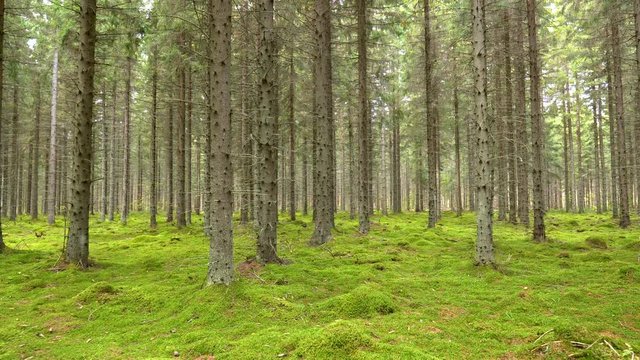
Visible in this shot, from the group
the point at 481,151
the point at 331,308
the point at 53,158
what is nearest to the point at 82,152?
the point at 331,308

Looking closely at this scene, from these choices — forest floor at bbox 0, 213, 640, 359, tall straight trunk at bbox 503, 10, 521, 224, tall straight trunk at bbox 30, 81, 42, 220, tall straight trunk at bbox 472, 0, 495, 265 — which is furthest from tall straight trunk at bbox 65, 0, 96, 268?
tall straight trunk at bbox 30, 81, 42, 220

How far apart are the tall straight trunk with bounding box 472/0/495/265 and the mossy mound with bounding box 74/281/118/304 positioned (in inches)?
338

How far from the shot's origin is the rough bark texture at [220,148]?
23.3 feet

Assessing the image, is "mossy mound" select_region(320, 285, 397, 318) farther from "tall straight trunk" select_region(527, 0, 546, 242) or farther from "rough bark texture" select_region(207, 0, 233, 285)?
"tall straight trunk" select_region(527, 0, 546, 242)

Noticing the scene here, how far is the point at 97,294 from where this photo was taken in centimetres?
732

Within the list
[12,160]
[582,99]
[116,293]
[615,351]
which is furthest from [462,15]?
[12,160]

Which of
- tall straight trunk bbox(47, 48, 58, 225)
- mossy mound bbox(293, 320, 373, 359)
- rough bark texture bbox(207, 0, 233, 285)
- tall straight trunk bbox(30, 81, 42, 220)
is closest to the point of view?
mossy mound bbox(293, 320, 373, 359)

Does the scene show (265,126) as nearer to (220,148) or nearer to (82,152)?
(220,148)

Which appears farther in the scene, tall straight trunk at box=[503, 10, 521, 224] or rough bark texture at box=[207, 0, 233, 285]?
tall straight trunk at box=[503, 10, 521, 224]

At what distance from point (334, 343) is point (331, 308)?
1.76m

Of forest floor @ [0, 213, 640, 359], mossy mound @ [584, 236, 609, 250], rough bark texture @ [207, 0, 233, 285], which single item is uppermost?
rough bark texture @ [207, 0, 233, 285]

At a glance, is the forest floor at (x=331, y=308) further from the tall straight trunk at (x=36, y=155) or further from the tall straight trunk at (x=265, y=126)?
the tall straight trunk at (x=36, y=155)

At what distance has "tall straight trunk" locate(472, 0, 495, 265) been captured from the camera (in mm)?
9227

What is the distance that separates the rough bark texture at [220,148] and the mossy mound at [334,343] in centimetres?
293
